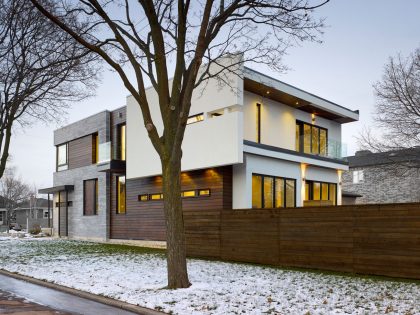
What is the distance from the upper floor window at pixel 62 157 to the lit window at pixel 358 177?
81.7 ft

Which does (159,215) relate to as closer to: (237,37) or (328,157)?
(328,157)

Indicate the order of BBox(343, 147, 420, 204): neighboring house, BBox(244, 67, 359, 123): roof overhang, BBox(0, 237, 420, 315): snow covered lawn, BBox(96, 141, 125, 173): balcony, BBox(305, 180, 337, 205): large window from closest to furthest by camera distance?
BBox(0, 237, 420, 315): snow covered lawn
BBox(244, 67, 359, 123): roof overhang
BBox(305, 180, 337, 205): large window
BBox(96, 141, 125, 173): balcony
BBox(343, 147, 420, 204): neighboring house

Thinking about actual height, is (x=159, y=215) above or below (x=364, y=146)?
below

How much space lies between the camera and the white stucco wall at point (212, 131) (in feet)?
59.4

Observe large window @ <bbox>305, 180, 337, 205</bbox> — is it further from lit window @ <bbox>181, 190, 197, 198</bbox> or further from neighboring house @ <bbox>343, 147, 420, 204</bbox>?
neighboring house @ <bbox>343, 147, 420, 204</bbox>

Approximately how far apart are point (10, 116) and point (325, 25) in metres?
13.0

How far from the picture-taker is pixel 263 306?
8.07 m

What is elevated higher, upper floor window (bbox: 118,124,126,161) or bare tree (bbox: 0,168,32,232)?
upper floor window (bbox: 118,124,126,161)

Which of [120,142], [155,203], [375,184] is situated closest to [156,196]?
[155,203]

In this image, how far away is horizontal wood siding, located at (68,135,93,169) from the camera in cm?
2988

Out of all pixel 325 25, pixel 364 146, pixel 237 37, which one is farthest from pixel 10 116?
pixel 364 146

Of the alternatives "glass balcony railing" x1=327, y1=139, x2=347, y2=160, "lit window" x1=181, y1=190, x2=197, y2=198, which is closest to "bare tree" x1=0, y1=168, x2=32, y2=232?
"lit window" x1=181, y1=190, x2=197, y2=198

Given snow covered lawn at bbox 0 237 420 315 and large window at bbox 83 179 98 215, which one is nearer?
snow covered lawn at bbox 0 237 420 315

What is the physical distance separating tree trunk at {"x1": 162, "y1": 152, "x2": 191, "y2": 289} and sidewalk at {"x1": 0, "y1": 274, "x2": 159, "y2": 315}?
182cm
